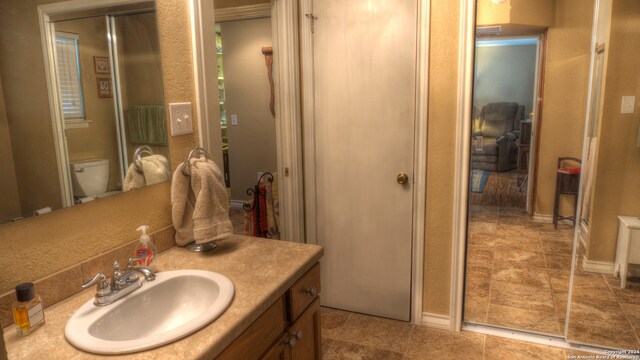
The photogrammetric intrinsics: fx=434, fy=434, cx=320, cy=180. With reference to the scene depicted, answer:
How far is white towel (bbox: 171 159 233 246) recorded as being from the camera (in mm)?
1582

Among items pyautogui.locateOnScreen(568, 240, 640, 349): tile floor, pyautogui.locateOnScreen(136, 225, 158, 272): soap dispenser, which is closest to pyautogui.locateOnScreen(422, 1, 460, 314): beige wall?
pyautogui.locateOnScreen(568, 240, 640, 349): tile floor

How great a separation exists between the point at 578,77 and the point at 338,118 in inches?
50.6

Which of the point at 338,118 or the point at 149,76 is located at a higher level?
the point at 149,76

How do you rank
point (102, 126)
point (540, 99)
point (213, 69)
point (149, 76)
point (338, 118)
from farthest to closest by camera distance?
point (338, 118), point (540, 99), point (213, 69), point (149, 76), point (102, 126)

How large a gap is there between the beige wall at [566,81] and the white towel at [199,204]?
184cm

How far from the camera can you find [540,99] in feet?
7.80

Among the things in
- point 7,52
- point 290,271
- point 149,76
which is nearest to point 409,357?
point 290,271

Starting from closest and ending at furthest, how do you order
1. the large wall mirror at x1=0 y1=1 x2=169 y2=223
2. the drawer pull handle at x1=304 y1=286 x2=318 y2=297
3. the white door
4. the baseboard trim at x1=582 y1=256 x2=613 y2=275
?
1. the large wall mirror at x1=0 y1=1 x2=169 y2=223
2. the drawer pull handle at x1=304 y1=286 x2=318 y2=297
3. the white door
4. the baseboard trim at x1=582 y1=256 x2=613 y2=275

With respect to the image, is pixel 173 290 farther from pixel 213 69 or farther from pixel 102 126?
pixel 213 69

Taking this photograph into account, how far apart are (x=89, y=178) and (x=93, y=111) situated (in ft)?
0.68

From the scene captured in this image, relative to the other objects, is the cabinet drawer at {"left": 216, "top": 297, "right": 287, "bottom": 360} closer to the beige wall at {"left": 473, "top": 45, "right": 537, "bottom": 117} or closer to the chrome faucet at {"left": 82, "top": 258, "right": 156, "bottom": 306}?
the chrome faucet at {"left": 82, "top": 258, "right": 156, "bottom": 306}

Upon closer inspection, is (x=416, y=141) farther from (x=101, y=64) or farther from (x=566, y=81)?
(x=101, y=64)

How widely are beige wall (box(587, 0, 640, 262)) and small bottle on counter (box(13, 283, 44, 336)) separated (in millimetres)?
2561

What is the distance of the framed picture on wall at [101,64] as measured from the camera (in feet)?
4.39
